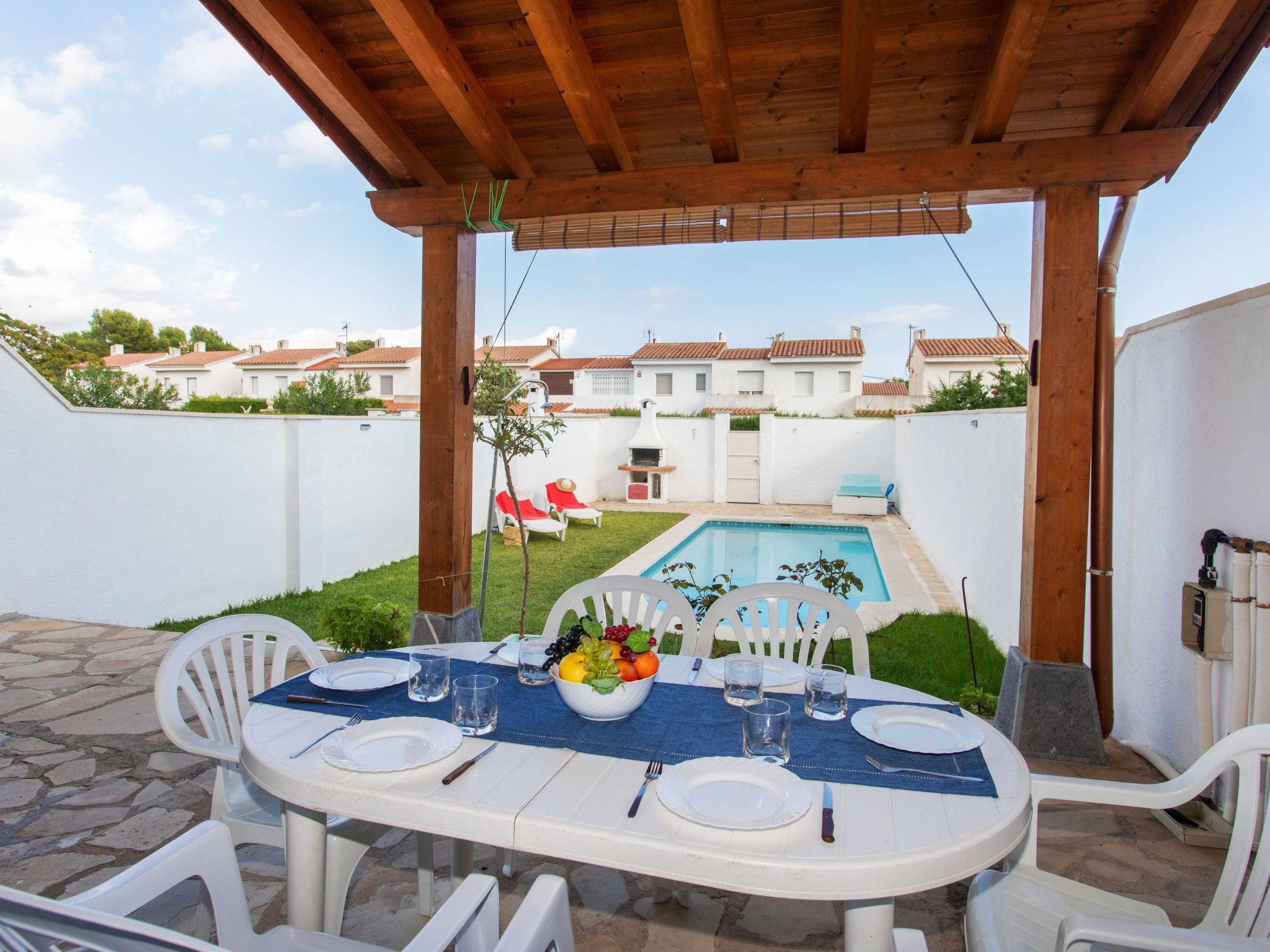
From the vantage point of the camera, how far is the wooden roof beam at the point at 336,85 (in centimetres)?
263

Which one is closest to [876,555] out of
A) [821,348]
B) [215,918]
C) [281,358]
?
[215,918]

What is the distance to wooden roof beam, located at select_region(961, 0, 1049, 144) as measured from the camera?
234 cm

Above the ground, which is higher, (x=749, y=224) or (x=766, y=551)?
(x=749, y=224)

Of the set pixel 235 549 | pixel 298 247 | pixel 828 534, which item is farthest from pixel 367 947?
pixel 298 247

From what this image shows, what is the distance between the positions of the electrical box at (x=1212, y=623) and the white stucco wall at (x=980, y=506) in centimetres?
87

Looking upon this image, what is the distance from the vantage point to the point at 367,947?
124cm

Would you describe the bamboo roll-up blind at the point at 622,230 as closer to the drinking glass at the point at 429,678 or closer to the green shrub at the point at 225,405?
the drinking glass at the point at 429,678

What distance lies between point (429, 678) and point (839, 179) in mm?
2484

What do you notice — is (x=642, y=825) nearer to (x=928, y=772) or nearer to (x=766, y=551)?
(x=928, y=772)

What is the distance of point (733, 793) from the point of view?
4.07 feet

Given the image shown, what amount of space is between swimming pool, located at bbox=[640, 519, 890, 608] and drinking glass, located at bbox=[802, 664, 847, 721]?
538cm

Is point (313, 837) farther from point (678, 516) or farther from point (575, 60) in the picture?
A: point (678, 516)

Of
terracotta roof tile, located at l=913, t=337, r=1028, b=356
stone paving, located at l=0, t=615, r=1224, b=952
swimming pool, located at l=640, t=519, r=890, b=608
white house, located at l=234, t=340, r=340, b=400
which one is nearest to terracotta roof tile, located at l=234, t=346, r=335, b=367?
white house, located at l=234, t=340, r=340, b=400

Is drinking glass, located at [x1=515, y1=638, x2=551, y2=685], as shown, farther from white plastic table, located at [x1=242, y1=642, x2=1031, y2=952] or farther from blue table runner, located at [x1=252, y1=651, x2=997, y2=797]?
white plastic table, located at [x1=242, y1=642, x2=1031, y2=952]
